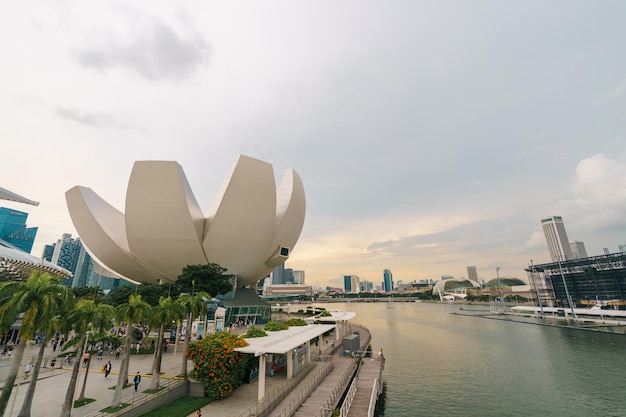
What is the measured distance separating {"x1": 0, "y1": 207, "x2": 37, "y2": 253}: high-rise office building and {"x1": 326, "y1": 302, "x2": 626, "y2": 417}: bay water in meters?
103

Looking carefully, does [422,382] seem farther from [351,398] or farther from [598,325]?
[598,325]

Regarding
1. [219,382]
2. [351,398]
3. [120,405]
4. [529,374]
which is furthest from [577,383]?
[120,405]

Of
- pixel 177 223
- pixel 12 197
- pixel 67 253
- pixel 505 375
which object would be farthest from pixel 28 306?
pixel 67 253

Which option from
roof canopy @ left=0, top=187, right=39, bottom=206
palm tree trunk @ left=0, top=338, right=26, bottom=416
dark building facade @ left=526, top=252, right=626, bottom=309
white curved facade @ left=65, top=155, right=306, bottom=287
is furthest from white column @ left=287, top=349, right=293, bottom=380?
dark building facade @ left=526, top=252, right=626, bottom=309

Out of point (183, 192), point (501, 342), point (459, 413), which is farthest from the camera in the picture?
point (501, 342)

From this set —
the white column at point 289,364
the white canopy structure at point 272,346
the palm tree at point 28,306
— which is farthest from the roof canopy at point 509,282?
the palm tree at point 28,306

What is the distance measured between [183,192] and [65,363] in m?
14.4

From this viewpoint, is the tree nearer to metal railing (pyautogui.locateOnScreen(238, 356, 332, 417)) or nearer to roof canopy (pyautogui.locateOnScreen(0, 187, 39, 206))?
metal railing (pyautogui.locateOnScreen(238, 356, 332, 417))

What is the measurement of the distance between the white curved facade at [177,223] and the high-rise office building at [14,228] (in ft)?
248

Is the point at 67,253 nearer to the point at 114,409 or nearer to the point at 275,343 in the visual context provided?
the point at 114,409

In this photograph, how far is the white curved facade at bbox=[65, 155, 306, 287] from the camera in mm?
25844

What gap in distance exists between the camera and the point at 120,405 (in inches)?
434

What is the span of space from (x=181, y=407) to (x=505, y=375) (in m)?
20.8

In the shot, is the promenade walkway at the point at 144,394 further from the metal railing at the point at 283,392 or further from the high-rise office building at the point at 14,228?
the high-rise office building at the point at 14,228
